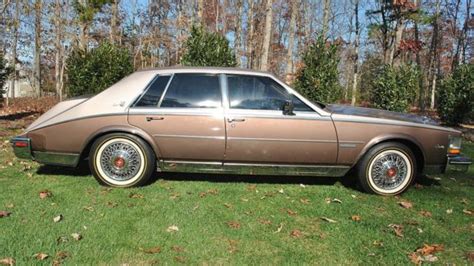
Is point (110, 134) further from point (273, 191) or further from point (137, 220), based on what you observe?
point (273, 191)

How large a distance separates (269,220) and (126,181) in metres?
2.04

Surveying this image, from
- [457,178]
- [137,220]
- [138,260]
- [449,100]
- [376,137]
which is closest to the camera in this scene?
[138,260]

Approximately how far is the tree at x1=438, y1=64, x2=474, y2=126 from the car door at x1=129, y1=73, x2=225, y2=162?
1154cm

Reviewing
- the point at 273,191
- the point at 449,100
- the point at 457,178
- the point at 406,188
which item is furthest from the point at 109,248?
the point at 449,100

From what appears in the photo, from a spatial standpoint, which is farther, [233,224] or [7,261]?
[233,224]

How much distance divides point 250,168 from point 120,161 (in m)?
1.67

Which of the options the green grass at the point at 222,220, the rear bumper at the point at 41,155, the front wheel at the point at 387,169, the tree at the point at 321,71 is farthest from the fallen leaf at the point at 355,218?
the tree at the point at 321,71

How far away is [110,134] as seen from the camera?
5160 mm

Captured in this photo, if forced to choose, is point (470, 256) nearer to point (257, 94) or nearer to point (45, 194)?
point (257, 94)

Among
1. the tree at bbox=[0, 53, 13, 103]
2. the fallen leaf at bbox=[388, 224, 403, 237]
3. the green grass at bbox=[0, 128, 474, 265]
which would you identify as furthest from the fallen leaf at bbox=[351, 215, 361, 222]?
the tree at bbox=[0, 53, 13, 103]

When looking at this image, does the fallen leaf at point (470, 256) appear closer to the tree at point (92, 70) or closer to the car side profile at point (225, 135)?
the car side profile at point (225, 135)

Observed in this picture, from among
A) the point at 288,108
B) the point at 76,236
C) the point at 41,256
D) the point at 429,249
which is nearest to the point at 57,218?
the point at 76,236

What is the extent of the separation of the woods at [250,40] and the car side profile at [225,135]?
221 inches

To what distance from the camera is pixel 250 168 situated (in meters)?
5.24
